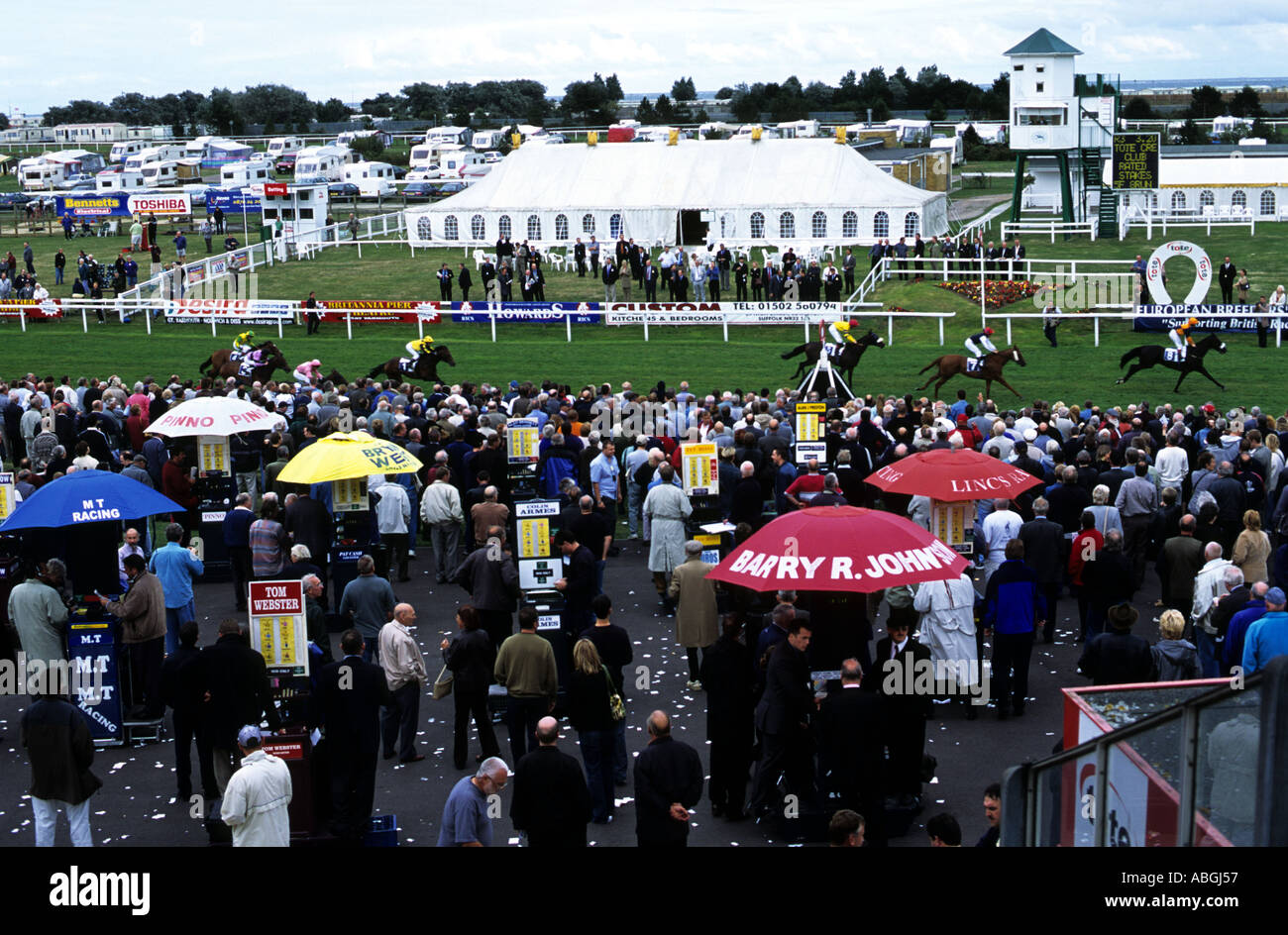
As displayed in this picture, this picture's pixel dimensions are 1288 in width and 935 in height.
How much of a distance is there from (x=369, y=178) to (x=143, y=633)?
66639 mm

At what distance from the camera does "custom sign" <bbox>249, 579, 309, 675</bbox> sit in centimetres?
1040

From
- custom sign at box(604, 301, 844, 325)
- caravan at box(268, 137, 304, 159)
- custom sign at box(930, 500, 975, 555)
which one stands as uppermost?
caravan at box(268, 137, 304, 159)

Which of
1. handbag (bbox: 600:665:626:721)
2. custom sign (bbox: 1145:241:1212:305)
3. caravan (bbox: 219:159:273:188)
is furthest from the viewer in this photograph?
caravan (bbox: 219:159:273:188)

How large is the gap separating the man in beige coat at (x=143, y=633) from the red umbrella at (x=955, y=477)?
6.50m

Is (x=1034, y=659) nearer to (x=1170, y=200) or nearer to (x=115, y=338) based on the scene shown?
(x=115, y=338)

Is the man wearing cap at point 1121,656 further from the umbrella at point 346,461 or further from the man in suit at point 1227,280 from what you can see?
the man in suit at point 1227,280

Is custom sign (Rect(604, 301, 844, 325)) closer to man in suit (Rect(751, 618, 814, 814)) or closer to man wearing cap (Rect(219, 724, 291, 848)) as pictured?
man in suit (Rect(751, 618, 814, 814))

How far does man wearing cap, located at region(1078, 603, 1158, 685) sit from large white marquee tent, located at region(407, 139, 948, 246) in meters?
35.5

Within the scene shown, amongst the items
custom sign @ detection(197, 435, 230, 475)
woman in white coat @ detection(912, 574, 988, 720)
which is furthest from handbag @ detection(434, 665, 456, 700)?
custom sign @ detection(197, 435, 230, 475)

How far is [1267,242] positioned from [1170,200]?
24.5 feet

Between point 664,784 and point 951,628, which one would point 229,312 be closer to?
point 951,628

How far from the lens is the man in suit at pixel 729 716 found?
1023 cm

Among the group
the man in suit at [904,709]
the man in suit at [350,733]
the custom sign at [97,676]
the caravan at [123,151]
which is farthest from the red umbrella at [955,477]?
the caravan at [123,151]
